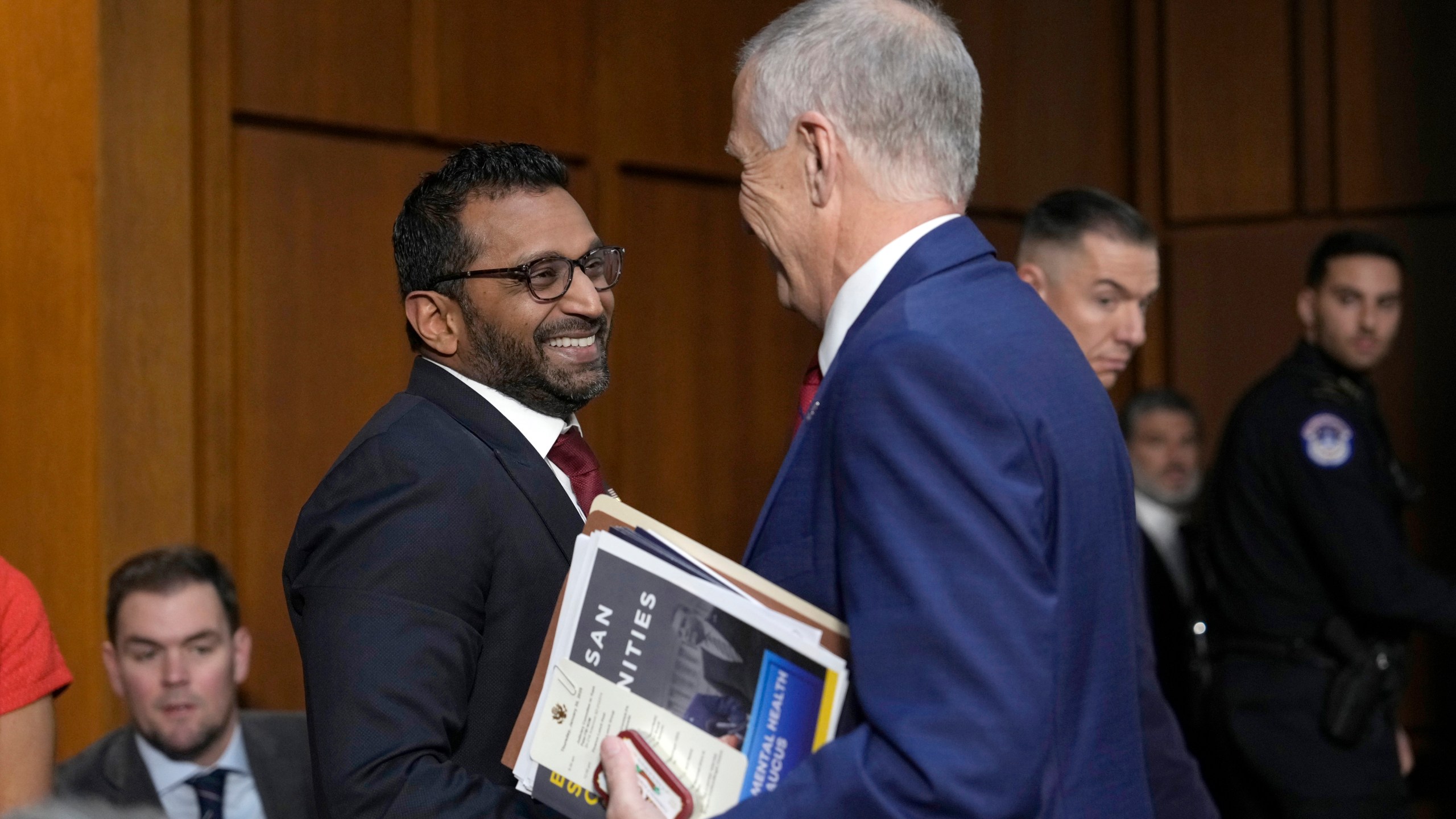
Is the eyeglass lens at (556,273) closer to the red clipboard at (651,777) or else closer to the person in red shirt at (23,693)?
the red clipboard at (651,777)

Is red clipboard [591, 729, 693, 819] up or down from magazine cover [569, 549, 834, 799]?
down

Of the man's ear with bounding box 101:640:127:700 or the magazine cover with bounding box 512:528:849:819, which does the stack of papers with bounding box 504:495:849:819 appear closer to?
the magazine cover with bounding box 512:528:849:819

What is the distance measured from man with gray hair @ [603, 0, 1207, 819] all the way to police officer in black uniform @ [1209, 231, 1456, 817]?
225 cm

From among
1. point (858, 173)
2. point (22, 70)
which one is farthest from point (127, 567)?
point (858, 173)

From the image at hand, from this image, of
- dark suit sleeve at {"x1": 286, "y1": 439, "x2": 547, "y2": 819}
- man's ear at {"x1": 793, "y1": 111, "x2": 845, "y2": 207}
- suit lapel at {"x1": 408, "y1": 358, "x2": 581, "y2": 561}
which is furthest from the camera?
suit lapel at {"x1": 408, "y1": 358, "x2": 581, "y2": 561}

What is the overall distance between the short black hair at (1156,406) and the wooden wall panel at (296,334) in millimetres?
2268

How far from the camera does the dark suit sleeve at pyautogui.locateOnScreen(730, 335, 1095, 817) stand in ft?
3.57

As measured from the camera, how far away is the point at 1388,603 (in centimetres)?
334

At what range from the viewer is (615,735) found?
48.6 inches

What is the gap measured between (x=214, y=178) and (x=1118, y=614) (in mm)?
2544

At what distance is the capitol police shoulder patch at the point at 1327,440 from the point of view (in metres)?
3.41

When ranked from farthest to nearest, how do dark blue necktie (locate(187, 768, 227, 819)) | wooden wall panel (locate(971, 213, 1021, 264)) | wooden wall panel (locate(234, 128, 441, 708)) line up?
1. wooden wall panel (locate(971, 213, 1021, 264))
2. wooden wall panel (locate(234, 128, 441, 708))
3. dark blue necktie (locate(187, 768, 227, 819))

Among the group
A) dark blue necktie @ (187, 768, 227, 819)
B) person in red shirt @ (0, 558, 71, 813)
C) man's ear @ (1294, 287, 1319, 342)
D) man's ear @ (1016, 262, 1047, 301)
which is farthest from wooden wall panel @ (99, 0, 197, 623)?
man's ear @ (1294, 287, 1319, 342)

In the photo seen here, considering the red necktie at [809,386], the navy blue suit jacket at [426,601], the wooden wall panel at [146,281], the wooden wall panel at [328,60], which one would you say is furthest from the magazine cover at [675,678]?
the wooden wall panel at [328,60]
